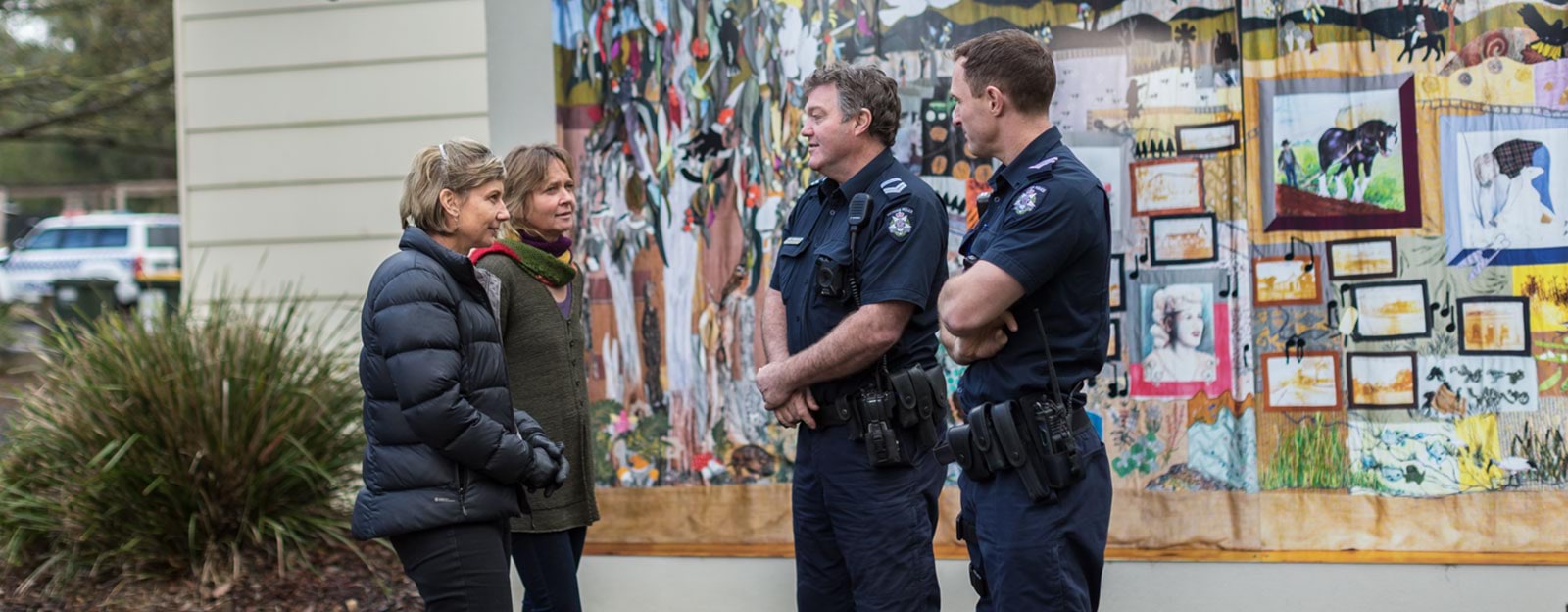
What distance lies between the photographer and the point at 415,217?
11.7 feet

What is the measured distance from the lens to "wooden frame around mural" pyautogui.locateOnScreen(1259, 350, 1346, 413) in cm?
505

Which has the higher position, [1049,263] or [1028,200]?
[1028,200]

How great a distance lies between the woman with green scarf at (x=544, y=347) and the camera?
Answer: 13.2ft

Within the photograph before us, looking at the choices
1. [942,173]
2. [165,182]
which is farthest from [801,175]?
[165,182]

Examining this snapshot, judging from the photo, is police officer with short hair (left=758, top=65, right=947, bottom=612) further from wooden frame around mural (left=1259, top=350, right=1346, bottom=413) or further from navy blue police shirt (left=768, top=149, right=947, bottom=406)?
wooden frame around mural (left=1259, top=350, right=1346, bottom=413)

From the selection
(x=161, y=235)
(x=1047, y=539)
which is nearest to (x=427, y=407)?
(x=1047, y=539)

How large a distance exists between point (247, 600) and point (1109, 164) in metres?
3.97

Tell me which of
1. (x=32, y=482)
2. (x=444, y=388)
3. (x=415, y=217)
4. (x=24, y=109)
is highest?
(x=24, y=109)

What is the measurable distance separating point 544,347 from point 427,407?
34.8 inches

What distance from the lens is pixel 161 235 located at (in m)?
28.1

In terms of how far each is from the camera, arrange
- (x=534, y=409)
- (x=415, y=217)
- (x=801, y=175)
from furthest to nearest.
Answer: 1. (x=801, y=175)
2. (x=534, y=409)
3. (x=415, y=217)

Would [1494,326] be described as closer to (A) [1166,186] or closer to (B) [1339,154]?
(B) [1339,154]

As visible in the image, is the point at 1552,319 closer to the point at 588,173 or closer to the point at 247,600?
the point at 588,173

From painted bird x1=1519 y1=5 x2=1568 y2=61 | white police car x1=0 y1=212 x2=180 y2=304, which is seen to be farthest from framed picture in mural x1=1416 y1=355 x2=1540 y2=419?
white police car x1=0 y1=212 x2=180 y2=304
